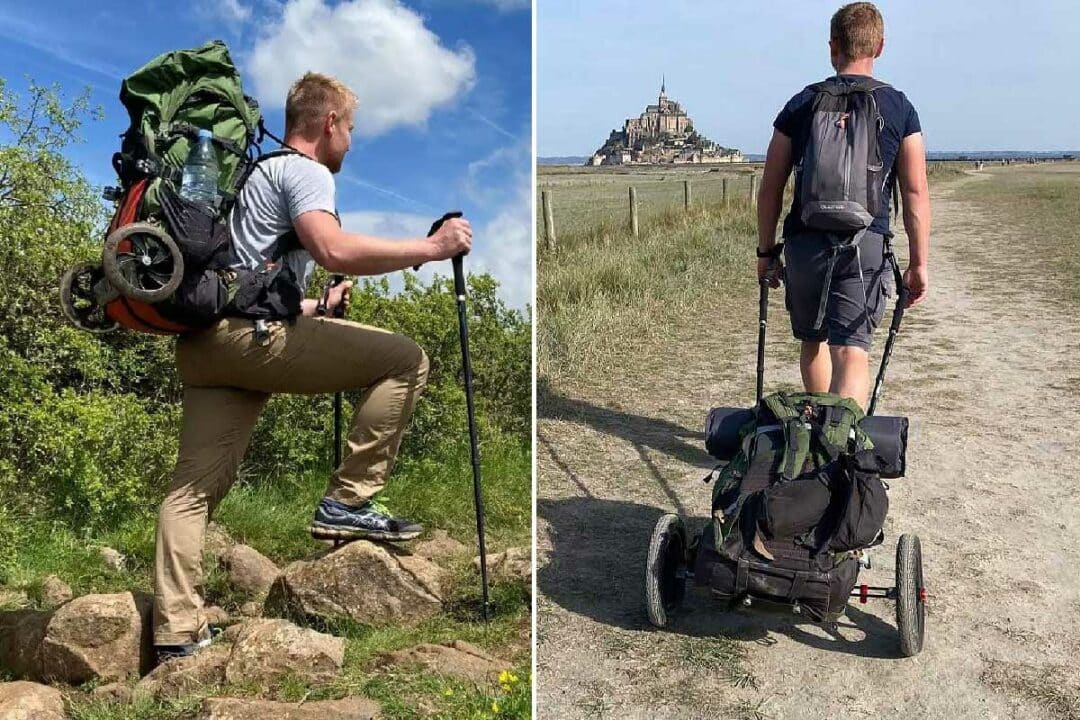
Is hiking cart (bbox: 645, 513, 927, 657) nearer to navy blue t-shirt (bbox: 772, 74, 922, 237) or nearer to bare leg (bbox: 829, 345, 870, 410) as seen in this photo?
bare leg (bbox: 829, 345, 870, 410)

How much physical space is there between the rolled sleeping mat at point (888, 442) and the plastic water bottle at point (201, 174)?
99.3 inches

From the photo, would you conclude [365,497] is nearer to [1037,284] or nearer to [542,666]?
[542,666]

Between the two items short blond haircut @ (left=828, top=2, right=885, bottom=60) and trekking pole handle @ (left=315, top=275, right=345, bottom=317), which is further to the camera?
short blond haircut @ (left=828, top=2, right=885, bottom=60)

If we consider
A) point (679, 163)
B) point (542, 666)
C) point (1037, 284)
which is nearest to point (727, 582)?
point (542, 666)

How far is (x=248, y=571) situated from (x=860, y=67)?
353 cm

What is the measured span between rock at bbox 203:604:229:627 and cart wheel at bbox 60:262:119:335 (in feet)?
4.05

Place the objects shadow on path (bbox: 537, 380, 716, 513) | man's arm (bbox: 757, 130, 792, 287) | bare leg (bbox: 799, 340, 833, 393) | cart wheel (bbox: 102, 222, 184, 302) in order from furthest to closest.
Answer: shadow on path (bbox: 537, 380, 716, 513) → bare leg (bbox: 799, 340, 833, 393) → man's arm (bbox: 757, 130, 792, 287) → cart wheel (bbox: 102, 222, 184, 302)

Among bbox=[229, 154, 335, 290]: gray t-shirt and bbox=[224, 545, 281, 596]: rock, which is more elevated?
bbox=[229, 154, 335, 290]: gray t-shirt

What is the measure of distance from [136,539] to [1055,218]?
22633mm

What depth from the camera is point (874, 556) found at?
460 cm

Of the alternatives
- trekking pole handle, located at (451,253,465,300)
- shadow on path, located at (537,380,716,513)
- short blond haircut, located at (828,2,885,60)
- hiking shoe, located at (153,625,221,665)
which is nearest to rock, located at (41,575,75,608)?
hiking shoe, located at (153,625,221,665)

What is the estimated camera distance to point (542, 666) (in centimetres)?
373

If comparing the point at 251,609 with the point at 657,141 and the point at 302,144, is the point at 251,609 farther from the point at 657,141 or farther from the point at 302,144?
the point at 657,141

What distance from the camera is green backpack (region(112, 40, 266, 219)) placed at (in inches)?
143
